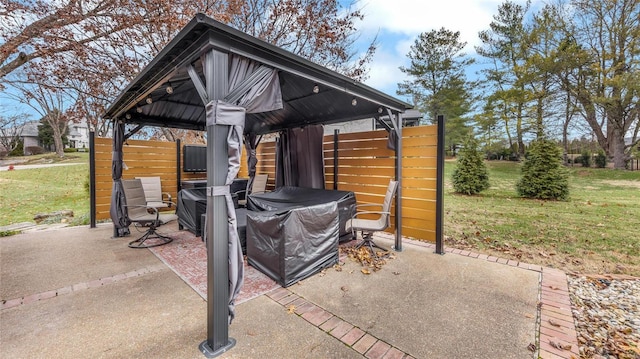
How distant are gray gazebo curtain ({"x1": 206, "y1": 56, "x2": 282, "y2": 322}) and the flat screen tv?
206 inches

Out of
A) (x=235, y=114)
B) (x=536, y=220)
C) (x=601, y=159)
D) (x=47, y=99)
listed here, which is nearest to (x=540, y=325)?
(x=235, y=114)

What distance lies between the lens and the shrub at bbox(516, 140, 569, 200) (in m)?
7.65

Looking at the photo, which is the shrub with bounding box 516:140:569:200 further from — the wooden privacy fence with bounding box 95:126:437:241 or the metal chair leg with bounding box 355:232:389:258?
the metal chair leg with bounding box 355:232:389:258

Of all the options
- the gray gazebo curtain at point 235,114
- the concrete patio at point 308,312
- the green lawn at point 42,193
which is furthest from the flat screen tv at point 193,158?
the gray gazebo curtain at point 235,114

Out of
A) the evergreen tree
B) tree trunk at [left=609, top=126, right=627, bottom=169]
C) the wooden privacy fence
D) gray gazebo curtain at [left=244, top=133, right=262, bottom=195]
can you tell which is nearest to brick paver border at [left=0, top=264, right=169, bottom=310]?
the wooden privacy fence

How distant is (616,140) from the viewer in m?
14.3

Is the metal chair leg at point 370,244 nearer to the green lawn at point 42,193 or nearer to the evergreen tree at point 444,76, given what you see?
the green lawn at point 42,193

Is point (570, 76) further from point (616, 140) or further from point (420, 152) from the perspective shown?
point (420, 152)

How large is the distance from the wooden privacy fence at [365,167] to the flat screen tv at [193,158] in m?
0.14

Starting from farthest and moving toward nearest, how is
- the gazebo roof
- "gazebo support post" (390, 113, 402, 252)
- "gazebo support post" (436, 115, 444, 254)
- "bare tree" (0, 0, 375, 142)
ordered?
"bare tree" (0, 0, 375, 142) → "gazebo support post" (390, 113, 402, 252) → "gazebo support post" (436, 115, 444, 254) → the gazebo roof

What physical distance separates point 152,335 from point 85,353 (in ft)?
1.34

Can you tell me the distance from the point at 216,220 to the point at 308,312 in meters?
1.22

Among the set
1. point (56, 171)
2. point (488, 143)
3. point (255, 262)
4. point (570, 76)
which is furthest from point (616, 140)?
point (56, 171)

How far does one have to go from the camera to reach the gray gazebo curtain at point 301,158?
5488 millimetres
